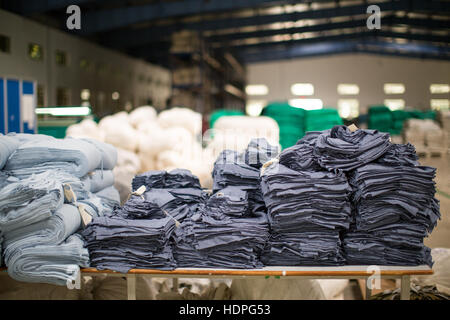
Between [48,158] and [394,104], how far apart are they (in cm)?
1008

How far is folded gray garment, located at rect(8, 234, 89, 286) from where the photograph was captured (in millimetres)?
2027

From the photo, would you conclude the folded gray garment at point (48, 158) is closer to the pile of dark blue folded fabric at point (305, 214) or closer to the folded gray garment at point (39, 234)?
the folded gray garment at point (39, 234)

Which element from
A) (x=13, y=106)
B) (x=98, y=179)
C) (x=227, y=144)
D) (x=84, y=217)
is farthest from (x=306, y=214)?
(x=13, y=106)

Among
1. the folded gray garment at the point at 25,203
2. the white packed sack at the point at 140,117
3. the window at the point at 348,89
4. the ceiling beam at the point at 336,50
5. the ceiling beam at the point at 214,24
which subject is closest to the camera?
the folded gray garment at the point at 25,203

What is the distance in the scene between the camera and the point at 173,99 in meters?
10.7

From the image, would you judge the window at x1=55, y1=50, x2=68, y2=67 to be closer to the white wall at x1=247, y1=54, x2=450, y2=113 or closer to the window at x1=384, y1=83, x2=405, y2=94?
the white wall at x1=247, y1=54, x2=450, y2=113

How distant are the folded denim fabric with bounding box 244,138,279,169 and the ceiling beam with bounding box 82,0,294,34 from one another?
7568 mm

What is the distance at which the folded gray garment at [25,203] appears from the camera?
1982 millimetres

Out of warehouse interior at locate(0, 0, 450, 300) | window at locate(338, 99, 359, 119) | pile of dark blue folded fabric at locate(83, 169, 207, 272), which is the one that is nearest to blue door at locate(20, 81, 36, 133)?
warehouse interior at locate(0, 0, 450, 300)

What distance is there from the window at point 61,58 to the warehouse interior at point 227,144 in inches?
1.7

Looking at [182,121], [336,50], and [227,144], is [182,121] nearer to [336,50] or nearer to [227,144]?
[227,144]

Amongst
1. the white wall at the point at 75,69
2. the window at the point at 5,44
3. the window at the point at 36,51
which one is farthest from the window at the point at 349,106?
the window at the point at 5,44

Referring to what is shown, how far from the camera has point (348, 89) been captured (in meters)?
11.4

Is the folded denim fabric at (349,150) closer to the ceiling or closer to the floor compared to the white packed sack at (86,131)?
closer to the floor
